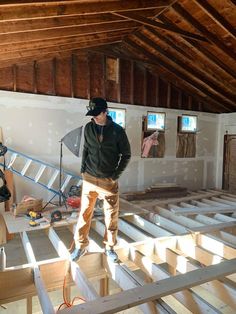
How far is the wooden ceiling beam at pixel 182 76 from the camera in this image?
5.33 metres

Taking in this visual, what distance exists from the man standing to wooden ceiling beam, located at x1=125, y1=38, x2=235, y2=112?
3465 mm

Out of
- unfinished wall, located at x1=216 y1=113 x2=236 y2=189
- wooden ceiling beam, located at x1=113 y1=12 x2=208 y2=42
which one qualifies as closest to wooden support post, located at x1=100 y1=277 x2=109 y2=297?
wooden ceiling beam, located at x1=113 y1=12 x2=208 y2=42

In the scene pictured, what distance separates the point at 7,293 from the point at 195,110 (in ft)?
19.3

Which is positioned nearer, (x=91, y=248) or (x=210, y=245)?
(x=91, y=248)

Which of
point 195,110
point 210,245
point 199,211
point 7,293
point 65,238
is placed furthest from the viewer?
point 195,110

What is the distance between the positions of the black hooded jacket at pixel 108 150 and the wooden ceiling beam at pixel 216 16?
2.30 metres

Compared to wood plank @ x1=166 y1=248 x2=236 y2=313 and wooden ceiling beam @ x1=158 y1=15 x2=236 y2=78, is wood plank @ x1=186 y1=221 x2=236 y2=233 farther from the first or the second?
wooden ceiling beam @ x1=158 y1=15 x2=236 y2=78

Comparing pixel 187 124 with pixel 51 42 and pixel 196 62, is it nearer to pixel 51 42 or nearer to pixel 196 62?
pixel 196 62

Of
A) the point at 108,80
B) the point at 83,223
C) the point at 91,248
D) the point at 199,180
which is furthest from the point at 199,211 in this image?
the point at 108,80

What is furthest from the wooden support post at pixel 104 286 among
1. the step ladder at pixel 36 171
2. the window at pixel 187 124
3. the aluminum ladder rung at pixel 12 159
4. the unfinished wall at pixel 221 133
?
the unfinished wall at pixel 221 133

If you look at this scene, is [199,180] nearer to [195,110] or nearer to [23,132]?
[195,110]

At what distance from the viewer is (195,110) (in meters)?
6.81

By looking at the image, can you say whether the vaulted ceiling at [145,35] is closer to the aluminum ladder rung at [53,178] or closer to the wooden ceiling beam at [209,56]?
the wooden ceiling beam at [209,56]

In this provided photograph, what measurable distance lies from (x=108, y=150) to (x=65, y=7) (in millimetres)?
1555
